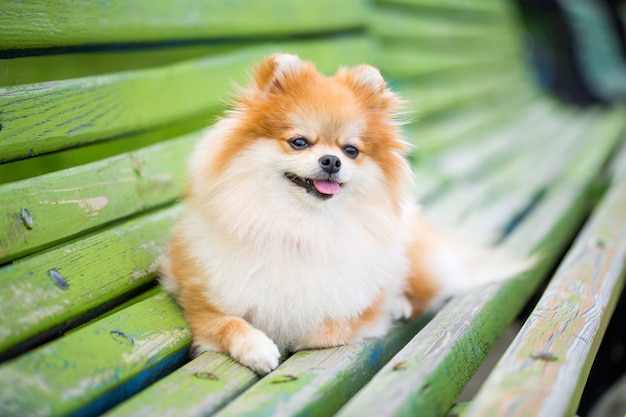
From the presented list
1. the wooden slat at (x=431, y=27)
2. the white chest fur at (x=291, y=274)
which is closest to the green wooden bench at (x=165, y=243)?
the white chest fur at (x=291, y=274)

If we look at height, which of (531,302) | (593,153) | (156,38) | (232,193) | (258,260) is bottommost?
(531,302)

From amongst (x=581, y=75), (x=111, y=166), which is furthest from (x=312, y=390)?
(x=581, y=75)

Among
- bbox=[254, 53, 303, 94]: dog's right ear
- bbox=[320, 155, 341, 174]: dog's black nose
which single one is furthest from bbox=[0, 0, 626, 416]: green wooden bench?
bbox=[254, 53, 303, 94]: dog's right ear

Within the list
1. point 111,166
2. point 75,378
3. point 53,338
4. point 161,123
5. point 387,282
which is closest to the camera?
point 75,378

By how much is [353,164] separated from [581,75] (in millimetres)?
6284

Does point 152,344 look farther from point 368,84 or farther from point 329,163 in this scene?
point 368,84

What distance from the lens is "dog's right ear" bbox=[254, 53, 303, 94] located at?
5.99 ft

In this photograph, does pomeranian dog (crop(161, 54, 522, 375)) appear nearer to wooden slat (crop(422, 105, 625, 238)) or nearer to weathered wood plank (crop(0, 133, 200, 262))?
weathered wood plank (crop(0, 133, 200, 262))

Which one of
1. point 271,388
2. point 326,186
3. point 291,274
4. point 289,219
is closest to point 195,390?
point 271,388

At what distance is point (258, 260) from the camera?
5.82 feet

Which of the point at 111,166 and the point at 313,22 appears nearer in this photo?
the point at 111,166

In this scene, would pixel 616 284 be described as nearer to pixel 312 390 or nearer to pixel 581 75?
pixel 312 390

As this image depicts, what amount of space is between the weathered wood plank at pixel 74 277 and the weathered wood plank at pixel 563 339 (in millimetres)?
1052

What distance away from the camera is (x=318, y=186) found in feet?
5.90
